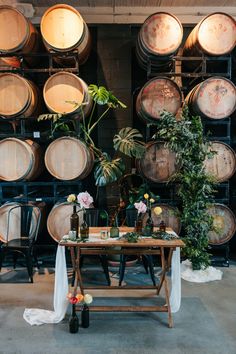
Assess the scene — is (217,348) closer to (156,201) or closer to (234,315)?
(234,315)

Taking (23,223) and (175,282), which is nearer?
(175,282)

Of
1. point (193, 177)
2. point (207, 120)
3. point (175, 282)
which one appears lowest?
point (175, 282)

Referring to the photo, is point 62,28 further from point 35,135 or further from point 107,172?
point 107,172

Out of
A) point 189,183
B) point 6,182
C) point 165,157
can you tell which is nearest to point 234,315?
point 189,183

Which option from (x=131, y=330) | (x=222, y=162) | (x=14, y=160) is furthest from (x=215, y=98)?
(x=131, y=330)

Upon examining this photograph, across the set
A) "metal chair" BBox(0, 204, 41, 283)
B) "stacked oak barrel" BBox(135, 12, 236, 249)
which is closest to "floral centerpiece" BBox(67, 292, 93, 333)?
"metal chair" BBox(0, 204, 41, 283)

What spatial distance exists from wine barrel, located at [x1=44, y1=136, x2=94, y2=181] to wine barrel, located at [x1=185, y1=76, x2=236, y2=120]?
1469 mm

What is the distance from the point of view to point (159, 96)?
387 centimetres

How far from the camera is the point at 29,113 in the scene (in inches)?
155

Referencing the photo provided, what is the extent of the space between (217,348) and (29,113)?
3.15 meters

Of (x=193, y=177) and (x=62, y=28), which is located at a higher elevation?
(x=62, y=28)

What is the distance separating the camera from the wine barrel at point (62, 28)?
3.77 meters

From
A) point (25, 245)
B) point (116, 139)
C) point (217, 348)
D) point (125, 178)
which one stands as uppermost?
point (116, 139)

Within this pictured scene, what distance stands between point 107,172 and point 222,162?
1421 millimetres
